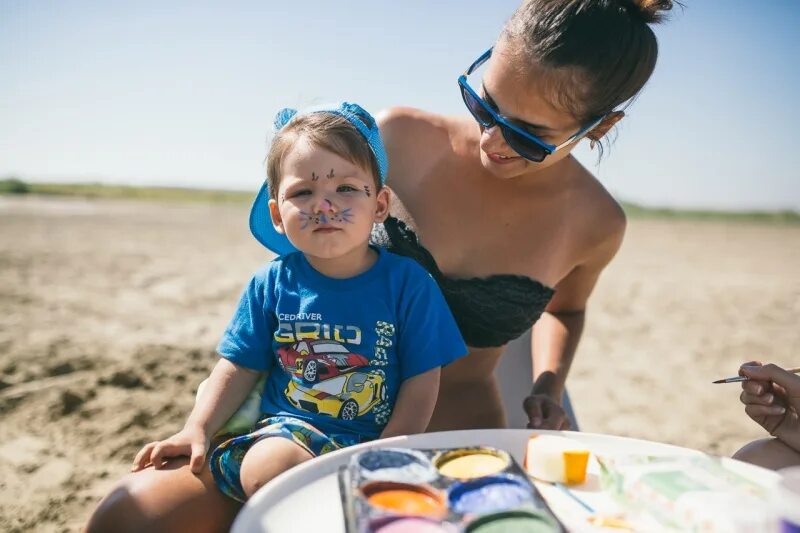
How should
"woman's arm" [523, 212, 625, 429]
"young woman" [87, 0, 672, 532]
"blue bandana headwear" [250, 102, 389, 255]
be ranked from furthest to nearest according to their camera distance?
1. "woman's arm" [523, 212, 625, 429]
2. "young woman" [87, 0, 672, 532]
3. "blue bandana headwear" [250, 102, 389, 255]

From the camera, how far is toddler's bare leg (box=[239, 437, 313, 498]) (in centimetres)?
126

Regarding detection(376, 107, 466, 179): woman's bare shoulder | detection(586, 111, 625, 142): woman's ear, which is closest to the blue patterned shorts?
detection(376, 107, 466, 179): woman's bare shoulder

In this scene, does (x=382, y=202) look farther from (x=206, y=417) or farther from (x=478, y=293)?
(x=206, y=417)

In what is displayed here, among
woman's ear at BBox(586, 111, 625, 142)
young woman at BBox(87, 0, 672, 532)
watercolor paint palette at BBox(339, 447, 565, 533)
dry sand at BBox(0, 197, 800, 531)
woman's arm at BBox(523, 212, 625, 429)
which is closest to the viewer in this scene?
watercolor paint palette at BBox(339, 447, 565, 533)

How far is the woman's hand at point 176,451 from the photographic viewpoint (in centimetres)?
133

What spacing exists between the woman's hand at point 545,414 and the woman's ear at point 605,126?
78 cm

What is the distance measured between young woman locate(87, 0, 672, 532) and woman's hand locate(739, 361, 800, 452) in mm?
471

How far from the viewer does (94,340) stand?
4262 millimetres

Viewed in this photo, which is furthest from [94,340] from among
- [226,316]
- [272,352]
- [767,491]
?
[767,491]

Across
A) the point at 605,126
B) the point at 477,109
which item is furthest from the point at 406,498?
the point at 605,126

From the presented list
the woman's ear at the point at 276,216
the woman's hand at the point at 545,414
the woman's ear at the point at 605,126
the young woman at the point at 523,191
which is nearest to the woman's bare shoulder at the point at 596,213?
the young woman at the point at 523,191

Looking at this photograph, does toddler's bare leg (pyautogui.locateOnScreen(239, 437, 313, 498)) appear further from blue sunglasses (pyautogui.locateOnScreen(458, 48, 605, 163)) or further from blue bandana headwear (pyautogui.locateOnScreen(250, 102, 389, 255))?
blue sunglasses (pyautogui.locateOnScreen(458, 48, 605, 163))

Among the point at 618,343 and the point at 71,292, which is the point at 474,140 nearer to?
the point at 618,343

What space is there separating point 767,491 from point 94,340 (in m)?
4.10
